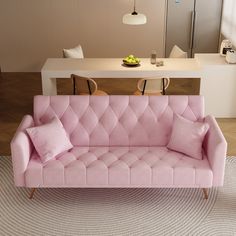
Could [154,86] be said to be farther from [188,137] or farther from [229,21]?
[229,21]

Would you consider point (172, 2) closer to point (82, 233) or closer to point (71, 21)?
point (71, 21)

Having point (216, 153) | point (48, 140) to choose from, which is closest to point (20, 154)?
point (48, 140)

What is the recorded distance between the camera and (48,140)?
176 inches

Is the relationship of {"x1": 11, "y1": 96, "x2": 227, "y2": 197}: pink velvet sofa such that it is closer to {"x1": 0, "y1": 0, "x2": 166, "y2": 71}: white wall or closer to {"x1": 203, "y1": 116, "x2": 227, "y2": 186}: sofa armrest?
{"x1": 203, "y1": 116, "x2": 227, "y2": 186}: sofa armrest

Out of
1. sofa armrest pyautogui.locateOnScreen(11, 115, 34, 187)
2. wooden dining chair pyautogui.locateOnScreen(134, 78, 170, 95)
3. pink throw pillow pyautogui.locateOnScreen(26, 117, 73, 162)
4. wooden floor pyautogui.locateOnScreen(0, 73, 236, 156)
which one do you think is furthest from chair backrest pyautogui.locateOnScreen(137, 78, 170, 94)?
sofa armrest pyautogui.locateOnScreen(11, 115, 34, 187)

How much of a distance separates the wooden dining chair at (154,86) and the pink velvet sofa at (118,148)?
3.39 feet

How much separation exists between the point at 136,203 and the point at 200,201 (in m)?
0.63

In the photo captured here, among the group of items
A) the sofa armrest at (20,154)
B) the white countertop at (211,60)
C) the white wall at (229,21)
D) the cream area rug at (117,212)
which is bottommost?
the cream area rug at (117,212)

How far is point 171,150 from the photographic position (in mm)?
4684

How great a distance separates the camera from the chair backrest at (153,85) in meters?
5.86

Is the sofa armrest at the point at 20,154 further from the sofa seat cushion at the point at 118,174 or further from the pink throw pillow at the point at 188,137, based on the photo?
the pink throw pillow at the point at 188,137

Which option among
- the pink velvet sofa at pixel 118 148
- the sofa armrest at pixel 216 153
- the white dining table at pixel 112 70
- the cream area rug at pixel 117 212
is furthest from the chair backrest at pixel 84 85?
the sofa armrest at pixel 216 153

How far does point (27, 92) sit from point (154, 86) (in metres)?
2.46

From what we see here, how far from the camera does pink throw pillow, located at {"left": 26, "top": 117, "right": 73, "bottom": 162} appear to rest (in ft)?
14.5
